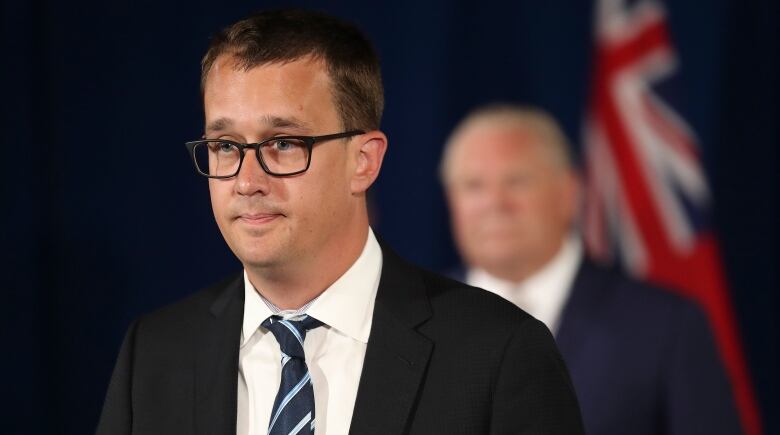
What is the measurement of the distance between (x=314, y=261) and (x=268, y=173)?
0.17 meters

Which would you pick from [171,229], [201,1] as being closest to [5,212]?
[171,229]

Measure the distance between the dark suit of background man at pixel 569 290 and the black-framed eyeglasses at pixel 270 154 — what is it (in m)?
1.55

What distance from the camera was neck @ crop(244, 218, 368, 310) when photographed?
1.78 metres

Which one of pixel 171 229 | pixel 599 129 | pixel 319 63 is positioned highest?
pixel 319 63

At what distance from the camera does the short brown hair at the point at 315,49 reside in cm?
176

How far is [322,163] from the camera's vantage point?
5.74ft

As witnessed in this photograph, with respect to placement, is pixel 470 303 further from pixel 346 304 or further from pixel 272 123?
pixel 272 123

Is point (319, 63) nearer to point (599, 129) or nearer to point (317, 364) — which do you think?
point (317, 364)

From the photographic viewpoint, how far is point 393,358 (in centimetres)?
176

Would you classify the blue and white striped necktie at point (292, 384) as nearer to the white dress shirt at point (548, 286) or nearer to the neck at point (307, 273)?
the neck at point (307, 273)

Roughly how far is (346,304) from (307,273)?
0.08 meters

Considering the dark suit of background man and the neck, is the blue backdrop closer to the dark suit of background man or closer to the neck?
the dark suit of background man

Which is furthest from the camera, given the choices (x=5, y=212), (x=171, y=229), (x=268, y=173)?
(x=171, y=229)

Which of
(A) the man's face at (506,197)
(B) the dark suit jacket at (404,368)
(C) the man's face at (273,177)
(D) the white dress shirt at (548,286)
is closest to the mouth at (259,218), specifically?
(C) the man's face at (273,177)
